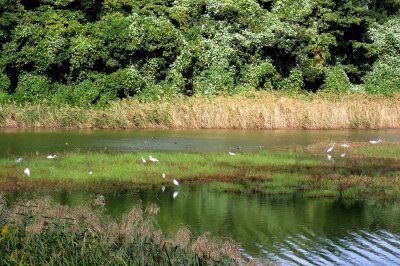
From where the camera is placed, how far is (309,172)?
1695 centimetres

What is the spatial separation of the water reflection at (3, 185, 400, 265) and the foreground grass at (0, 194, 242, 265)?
198 cm

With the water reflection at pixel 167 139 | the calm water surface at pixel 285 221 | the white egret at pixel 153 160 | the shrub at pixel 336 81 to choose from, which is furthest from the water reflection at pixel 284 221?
the shrub at pixel 336 81

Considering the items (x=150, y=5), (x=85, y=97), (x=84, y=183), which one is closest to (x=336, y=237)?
(x=84, y=183)

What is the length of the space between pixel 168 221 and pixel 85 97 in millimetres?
22873

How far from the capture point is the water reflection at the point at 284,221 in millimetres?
10211

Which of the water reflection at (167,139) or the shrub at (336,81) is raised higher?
the shrub at (336,81)

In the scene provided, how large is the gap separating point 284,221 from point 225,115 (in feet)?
58.2

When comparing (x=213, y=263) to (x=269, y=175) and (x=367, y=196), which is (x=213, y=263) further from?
(x=269, y=175)

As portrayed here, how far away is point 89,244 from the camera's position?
756cm

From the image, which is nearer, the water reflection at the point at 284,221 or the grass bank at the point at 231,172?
the water reflection at the point at 284,221

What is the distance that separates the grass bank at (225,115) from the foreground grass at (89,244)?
69.2 ft

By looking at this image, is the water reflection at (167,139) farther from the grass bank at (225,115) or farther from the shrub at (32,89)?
the shrub at (32,89)

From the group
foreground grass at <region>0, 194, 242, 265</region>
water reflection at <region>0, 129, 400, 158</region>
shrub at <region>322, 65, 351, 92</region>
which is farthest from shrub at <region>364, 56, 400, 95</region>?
foreground grass at <region>0, 194, 242, 265</region>

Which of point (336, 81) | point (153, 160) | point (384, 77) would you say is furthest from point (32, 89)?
point (153, 160)
